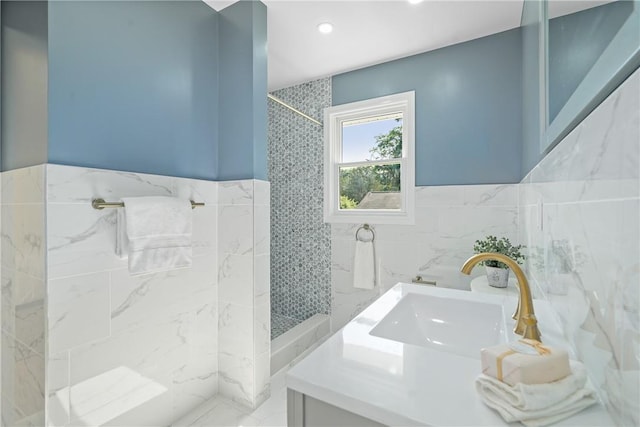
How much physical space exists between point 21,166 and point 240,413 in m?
1.70

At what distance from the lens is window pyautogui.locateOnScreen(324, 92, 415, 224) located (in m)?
2.61

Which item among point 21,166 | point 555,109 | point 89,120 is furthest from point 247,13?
point 555,109

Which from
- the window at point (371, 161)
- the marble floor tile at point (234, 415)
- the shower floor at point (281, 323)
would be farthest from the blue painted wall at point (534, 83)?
the shower floor at point (281, 323)

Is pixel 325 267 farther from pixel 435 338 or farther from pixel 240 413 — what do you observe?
pixel 435 338

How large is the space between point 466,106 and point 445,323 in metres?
1.86

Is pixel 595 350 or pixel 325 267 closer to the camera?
pixel 595 350

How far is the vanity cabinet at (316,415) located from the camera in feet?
1.94

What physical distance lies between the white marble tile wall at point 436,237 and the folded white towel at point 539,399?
6.13 feet

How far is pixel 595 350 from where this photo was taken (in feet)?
1.91

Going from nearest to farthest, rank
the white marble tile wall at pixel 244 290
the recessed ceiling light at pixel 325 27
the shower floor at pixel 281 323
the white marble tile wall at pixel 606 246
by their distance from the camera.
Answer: the white marble tile wall at pixel 606 246
the white marble tile wall at pixel 244 290
the recessed ceiling light at pixel 325 27
the shower floor at pixel 281 323

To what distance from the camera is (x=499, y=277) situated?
1847mm

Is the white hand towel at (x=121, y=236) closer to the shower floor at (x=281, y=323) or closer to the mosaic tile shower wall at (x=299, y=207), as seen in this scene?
the shower floor at (x=281, y=323)

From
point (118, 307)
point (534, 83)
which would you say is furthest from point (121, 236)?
point (534, 83)

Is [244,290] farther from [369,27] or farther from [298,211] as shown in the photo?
[369,27]
